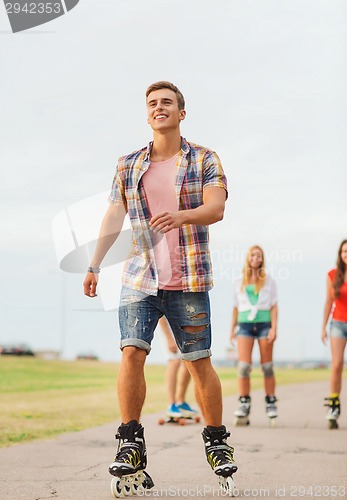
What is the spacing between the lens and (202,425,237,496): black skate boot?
4562mm

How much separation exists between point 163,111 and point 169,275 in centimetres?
96

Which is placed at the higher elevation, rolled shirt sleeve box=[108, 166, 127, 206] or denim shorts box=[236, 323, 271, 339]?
rolled shirt sleeve box=[108, 166, 127, 206]

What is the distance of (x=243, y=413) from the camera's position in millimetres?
9242

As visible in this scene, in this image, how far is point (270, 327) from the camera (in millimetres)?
9594

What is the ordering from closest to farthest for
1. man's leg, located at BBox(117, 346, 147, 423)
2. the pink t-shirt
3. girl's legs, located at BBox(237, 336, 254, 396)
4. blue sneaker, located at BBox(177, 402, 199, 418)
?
man's leg, located at BBox(117, 346, 147, 423) < the pink t-shirt < blue sneaker, located at BBox(177, 402, 199, 418) < girl's legs, located at BBox(237, 336, 254, 396)

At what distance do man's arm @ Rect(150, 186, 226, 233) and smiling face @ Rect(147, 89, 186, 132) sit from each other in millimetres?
468

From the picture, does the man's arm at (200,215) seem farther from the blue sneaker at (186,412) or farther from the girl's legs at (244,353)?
the blue sneaker at (186,412)

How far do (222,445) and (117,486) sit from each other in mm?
663

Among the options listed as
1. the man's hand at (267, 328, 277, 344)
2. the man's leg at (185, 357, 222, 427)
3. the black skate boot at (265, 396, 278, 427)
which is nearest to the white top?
the man's hand at (267, 328, 277, 344)

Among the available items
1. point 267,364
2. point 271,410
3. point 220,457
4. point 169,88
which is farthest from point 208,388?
point 267,364

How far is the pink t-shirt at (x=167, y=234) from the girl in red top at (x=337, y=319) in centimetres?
511

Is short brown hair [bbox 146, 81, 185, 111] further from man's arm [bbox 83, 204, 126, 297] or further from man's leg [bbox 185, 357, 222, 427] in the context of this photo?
man's leg [bbox 185, 357, 222, 427]

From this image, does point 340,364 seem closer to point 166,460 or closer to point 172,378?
point 172,378

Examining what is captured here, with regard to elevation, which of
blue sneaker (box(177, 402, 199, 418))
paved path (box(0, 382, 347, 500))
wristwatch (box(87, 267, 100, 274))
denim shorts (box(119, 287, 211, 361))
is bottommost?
paved path (box(0, 382, 347, 500))
